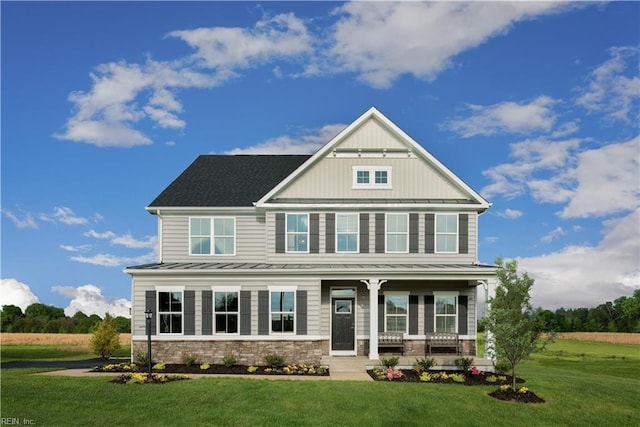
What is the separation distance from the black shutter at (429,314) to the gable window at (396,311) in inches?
31.1

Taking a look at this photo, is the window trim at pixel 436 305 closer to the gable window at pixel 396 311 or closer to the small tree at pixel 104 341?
the gable window at pixel 396 311

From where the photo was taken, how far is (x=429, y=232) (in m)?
21.5

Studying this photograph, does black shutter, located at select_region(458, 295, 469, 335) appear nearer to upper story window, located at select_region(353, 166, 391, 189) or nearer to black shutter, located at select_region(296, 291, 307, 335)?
upper story window, located at select_region(353, 166, 391, 189)

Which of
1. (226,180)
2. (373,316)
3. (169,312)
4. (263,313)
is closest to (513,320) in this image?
(373,316)

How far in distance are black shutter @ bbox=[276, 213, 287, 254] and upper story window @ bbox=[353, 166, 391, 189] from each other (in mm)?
3450

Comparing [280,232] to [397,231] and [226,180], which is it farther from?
[397,231]

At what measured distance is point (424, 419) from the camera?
12.8 m

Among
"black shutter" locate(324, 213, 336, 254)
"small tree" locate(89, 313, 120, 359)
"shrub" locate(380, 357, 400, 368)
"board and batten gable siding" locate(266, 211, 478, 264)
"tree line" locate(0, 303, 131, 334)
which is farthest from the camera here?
"tree line" locate(0, 303, 131, 334)

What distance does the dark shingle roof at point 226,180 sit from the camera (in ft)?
74.1

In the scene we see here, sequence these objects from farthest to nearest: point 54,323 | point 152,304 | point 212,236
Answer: point 54,323
point 212,236
point 152,304

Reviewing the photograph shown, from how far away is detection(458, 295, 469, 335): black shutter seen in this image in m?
20.9

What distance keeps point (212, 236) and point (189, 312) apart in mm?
4177

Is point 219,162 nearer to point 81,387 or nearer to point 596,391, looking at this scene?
point 81,387

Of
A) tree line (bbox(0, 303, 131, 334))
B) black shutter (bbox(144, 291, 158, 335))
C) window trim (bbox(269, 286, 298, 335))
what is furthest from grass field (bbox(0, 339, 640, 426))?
tree line (bbox(0, 303, 131, 334))
